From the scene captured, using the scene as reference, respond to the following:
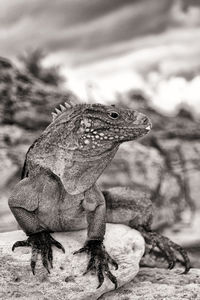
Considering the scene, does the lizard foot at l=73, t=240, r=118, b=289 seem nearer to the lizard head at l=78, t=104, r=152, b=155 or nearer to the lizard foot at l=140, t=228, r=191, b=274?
the lizard head at l=78, t=104, r=152, b=155

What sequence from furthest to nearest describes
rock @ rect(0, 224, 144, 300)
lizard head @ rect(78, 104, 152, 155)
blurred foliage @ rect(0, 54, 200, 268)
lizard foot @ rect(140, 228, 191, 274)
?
blurred foliage @ rect(0, 54, 200, 268)
lizard foot @ rect(140, 228, 191, 274)
rock @ rect(0, 224, 144, 300)
lizard head @ rect(78, 104, 152, 155)

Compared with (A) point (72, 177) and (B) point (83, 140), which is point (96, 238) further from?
(B) point (83, 140)

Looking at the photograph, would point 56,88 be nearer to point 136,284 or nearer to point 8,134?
point 8,134

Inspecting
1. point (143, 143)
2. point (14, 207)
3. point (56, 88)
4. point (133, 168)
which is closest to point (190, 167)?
point (143, 143)

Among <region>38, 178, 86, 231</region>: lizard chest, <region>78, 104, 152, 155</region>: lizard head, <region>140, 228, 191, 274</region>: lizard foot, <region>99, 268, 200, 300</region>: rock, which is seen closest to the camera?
<region>78, 104, 152, 155</region>: lizard head

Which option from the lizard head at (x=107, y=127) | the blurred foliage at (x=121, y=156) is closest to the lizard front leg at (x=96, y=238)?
the lizard head at (x=107, y=127)

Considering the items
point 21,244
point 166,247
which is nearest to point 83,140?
point 21,244

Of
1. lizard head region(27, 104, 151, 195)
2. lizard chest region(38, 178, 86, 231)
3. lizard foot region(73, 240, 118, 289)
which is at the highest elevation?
lizard head region(27, 104, 151, 195)

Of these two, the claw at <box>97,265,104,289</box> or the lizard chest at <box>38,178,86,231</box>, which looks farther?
the lizard chest at <box>38,178,86,231</box>

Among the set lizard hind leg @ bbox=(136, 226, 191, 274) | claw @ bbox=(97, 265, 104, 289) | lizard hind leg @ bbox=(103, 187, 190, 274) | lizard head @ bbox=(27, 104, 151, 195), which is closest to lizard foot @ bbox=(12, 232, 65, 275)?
claw @ bbox=(97, 265, 104, 289)
